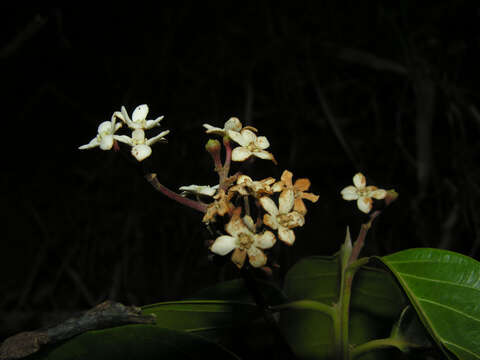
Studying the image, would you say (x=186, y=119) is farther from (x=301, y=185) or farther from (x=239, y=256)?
(x=239, y=256)

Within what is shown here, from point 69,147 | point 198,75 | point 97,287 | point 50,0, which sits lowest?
point 97,287

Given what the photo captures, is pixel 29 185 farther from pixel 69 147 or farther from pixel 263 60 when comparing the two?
pixel 263 60

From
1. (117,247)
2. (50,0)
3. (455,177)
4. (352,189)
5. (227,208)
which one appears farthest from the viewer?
(117,247)

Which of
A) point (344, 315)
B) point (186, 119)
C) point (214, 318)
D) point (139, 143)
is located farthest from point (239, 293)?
point (186, 119)

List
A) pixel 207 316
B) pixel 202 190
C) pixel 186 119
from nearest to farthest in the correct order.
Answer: pixel 202 190 < pixel 207 316 < pixel 186 119

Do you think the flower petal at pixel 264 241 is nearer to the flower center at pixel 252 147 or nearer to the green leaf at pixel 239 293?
the flower center at pixel 252 147

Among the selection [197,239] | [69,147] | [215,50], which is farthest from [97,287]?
[215,50]

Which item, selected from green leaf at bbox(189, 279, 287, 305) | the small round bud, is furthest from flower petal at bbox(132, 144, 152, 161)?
green leaf at bbox(189, 279, 287, 305)
